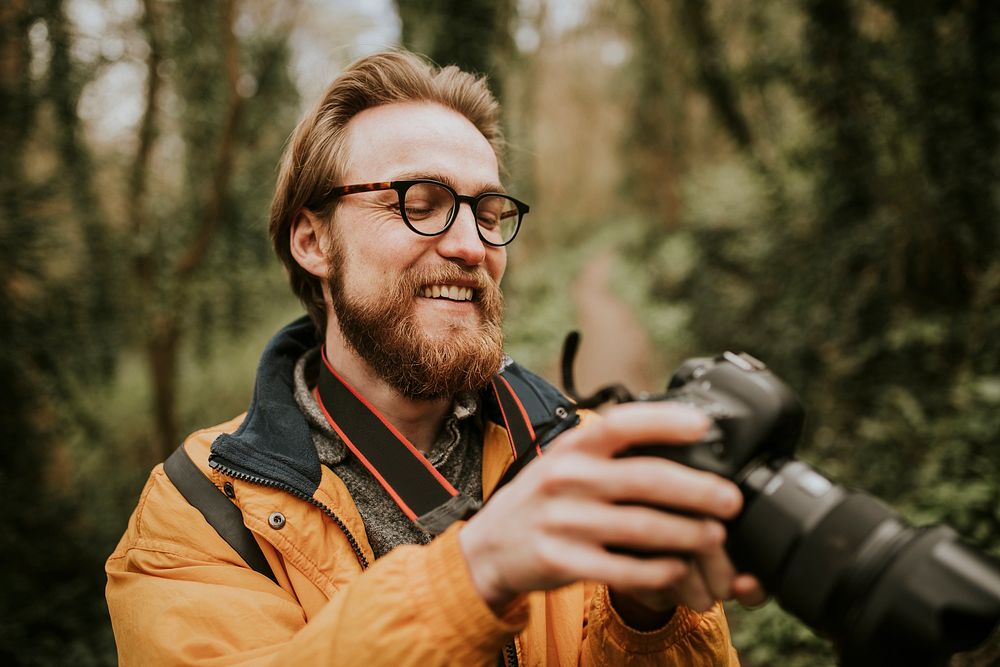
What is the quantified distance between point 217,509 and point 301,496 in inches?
8.3

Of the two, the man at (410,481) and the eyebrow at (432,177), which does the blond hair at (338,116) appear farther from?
the eyebrow at (432,177)

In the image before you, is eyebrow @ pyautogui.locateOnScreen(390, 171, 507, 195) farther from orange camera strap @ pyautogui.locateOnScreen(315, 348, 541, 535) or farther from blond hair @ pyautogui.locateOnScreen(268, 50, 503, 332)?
orange camera strap @ pyautogui.locateOnScreen(315, 348, 541, 535)

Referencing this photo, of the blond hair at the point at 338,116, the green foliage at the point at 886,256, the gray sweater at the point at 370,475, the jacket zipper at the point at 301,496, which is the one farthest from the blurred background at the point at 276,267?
the jacket zipper at the point at 301,496

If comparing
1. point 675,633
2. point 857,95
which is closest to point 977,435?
point 857,95

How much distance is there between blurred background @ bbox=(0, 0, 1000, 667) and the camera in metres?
4.51

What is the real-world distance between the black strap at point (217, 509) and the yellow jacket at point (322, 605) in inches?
0.7

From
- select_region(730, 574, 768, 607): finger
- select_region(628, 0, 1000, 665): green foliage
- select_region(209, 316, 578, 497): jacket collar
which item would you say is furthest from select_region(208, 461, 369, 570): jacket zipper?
select_region(628, 0, 1000, 665): green foliage

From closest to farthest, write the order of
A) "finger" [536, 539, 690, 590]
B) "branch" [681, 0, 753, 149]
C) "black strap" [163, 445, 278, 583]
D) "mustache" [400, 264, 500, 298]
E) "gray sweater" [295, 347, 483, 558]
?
"finger" [536, 539, 690, 590] → "black strap" [163, 445, 278, 583] → "gray sweater" [295, 347, 483, 558] → "mustache" [400, 264, 500, 298] → "branch" [681, 0, 753, 149]

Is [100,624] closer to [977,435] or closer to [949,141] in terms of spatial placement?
[977,435]

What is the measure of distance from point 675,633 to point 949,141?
5.48 m

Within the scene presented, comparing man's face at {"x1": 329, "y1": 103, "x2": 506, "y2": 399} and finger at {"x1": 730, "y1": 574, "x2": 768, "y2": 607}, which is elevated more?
man's face at {"x1": 329, "y1": 103, "x2": 506, "y2": 399}

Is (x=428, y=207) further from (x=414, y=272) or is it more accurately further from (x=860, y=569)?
(x=860, y=569)

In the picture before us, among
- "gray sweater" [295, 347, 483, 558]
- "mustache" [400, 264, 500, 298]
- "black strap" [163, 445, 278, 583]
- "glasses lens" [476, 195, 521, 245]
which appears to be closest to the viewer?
"black strap" [163, 445, 278, 583]

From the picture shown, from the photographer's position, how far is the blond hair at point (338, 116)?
184cm
